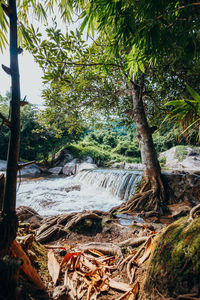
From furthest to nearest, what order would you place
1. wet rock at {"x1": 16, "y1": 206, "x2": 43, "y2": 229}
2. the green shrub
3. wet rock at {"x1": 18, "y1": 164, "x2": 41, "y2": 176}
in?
the green shrub < wet rock at {"x1": 18, "y1": 164, "x2": 41, "y2": 176} < wet rock at {"x1": 16, "y1": 206, "x2": 43, "y2": 229}

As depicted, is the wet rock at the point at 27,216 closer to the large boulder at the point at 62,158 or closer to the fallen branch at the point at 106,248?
the fallen branch at the point at 106,248

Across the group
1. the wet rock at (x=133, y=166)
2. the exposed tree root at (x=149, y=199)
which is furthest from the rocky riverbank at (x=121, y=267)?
the wet rock at (x=133, y=166)

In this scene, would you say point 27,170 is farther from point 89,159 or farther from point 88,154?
point 88,154

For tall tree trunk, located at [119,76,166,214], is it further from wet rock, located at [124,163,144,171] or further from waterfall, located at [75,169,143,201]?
wet rock, located at [124,163,144,171]

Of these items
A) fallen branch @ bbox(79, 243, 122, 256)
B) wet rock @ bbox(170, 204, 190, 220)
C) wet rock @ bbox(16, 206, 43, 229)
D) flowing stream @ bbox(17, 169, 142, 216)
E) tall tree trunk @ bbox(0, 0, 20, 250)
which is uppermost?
tall tree trunk @ bbox(0, 0, 20, 250)

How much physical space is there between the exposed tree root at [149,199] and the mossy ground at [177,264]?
3858mm

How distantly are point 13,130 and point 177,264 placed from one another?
1.34m

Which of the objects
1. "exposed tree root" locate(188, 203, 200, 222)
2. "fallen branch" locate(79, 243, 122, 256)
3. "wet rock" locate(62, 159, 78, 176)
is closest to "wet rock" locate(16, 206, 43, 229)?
"fallen branch" locate(79, 243, 122, 256)

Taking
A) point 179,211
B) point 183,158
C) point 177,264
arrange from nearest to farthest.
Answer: point 177,264, point 179,211, point 183,158

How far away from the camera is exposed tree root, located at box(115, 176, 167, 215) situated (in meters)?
4.72

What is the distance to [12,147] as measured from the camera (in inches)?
35.8

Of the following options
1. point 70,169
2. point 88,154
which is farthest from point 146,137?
point 88,154

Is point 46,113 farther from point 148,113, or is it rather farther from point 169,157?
point 169,157

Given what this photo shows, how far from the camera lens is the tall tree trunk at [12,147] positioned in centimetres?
83
